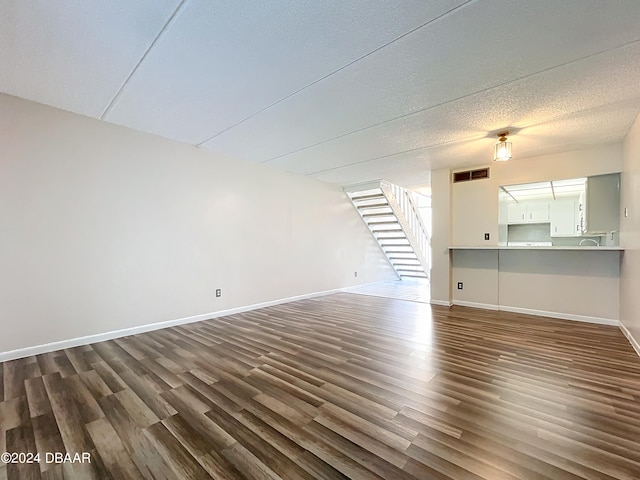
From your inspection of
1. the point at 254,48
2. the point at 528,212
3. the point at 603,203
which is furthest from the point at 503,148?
the point at 528,212

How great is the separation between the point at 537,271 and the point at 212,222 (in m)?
4.93

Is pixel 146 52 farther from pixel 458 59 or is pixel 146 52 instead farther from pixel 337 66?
pixel 458 59

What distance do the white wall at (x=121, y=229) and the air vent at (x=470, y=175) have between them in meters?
2.97

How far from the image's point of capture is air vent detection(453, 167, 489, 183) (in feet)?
14.9

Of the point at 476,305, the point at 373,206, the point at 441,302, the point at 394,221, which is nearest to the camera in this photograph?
the point at 476,305

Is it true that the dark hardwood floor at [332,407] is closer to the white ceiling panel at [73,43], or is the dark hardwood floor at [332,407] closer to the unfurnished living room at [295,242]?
the unfurnished living room at [295,242]

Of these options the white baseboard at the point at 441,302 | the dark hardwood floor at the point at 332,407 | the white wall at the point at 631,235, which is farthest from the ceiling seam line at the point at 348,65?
the white baseboard at the point at 441,302

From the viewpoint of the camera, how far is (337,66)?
80.0 inches

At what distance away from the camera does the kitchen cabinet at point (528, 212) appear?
5246 mm

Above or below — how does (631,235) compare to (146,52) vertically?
below

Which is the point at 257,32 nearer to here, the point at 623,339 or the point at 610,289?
the point at 623,339

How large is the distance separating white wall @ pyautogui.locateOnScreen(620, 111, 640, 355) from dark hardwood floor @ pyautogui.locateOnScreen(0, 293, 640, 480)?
316 millimetres

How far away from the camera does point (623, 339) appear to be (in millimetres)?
3053

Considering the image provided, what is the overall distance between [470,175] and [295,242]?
10.8ft
